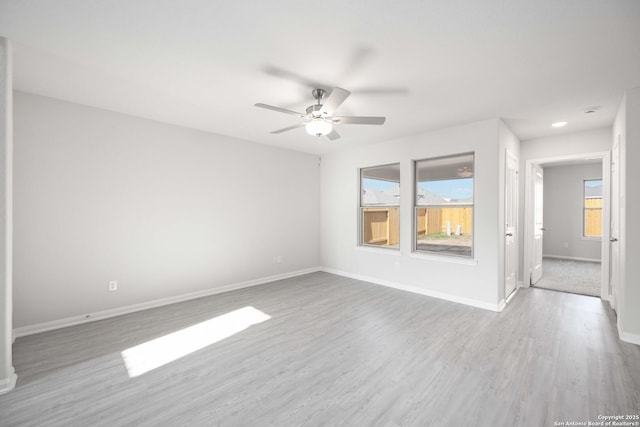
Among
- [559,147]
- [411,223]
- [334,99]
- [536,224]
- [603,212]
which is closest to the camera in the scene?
[334,99]

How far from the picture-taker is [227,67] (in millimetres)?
2393

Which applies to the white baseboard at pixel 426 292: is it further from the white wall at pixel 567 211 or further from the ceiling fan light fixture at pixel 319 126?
the white wall at pixel 567 211

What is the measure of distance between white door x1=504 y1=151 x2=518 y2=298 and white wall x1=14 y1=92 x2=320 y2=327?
150 inches

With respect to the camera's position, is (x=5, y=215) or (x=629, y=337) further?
(x=629, y=337)

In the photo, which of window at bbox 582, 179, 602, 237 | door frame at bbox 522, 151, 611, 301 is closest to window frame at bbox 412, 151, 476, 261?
door frame at bbox 522, 151, 611, 301

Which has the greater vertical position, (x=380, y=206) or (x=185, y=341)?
(x=380, y=206)

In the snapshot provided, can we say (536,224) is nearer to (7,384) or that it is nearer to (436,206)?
(436,206)

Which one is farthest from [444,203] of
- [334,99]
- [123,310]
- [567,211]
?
[567,211]

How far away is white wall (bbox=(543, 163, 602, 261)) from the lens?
22.3 feet

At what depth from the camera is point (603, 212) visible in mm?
4000

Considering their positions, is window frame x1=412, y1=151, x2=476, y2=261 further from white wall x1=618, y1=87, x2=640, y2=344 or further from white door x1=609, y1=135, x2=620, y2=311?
white door x1=609, y1=135, x2=620, y2=311

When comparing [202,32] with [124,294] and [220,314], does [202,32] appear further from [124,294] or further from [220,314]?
[124,294]

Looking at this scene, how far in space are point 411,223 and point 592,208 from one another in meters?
5.83

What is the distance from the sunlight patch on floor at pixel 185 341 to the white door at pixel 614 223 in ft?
14.7
